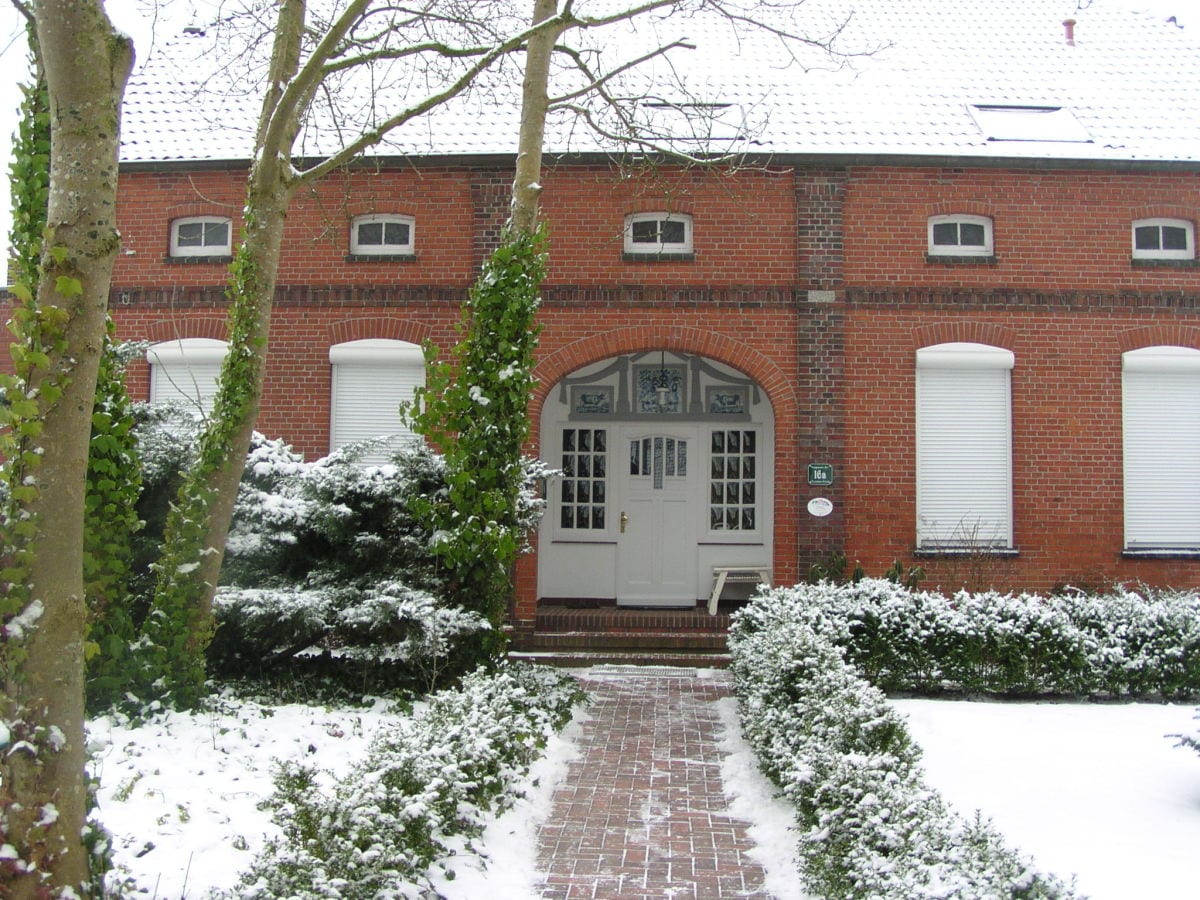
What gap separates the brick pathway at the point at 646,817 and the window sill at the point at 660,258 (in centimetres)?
539

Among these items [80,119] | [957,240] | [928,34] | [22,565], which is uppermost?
[928,34]

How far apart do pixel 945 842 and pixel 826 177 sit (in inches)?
403

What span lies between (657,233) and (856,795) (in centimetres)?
931

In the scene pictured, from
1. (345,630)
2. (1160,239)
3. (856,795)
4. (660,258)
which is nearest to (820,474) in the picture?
(660,258)

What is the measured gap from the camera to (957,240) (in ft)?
43.4

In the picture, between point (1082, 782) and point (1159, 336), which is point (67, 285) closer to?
point (1082, 782)

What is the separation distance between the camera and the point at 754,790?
276 inches

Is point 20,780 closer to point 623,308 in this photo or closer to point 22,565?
point 22,565

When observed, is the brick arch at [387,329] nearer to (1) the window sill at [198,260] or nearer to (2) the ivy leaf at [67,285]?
(1) the window sill at [198,260]

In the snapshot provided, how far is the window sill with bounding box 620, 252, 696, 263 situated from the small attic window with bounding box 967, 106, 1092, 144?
3.86 metres

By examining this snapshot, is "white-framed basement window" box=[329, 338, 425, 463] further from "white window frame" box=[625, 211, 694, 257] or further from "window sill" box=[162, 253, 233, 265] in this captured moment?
"white window frame" box=[625, 211, 694, 257]

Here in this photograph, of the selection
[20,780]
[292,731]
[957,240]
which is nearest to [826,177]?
[957,240]

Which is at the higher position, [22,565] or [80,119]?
[80,119]

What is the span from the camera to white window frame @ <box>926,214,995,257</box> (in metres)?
13.1
